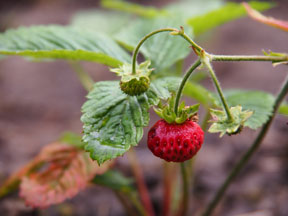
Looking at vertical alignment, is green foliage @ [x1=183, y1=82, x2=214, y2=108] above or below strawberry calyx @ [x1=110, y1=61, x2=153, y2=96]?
below

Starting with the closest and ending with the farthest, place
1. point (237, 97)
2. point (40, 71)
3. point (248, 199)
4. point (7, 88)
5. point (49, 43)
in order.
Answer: point (49, 43) → point (237, 97) → point (248, 199) → point (7, 88) → point (40, 71)

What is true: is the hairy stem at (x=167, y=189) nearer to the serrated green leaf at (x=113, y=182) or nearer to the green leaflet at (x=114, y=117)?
the serrated green leaf at (x=113, y=182)

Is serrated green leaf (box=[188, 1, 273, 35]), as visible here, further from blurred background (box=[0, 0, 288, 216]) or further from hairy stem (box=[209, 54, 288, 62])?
blurred background (box=[0, 0, 288, 216])

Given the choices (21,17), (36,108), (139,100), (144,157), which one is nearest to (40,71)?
(36,108)

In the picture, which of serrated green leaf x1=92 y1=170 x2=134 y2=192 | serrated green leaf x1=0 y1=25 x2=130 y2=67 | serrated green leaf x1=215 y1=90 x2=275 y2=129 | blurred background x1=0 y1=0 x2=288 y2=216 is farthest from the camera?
blurred background x1=0 y1=0 x2=288 y2=216

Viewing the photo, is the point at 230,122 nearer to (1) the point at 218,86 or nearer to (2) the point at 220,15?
(1) the point at 218,86

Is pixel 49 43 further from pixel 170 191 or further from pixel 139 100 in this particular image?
pixel 170 191

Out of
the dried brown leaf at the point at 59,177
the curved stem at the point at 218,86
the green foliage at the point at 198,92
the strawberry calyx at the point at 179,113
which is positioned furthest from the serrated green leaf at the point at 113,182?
the curved stem at the point at 218,86

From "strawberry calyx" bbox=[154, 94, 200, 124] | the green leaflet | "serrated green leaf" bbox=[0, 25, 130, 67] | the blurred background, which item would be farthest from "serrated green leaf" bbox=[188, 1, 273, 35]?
the blurred background
